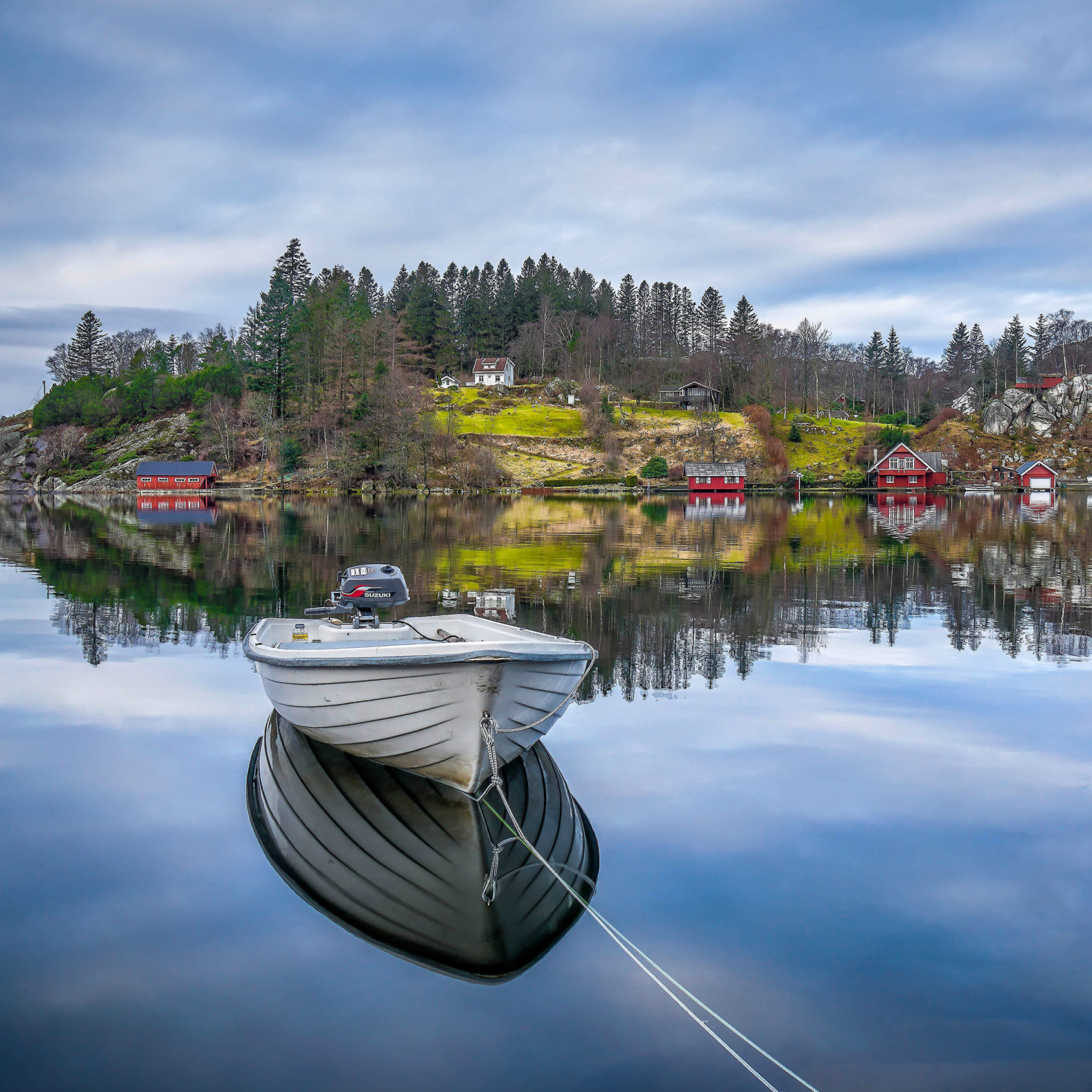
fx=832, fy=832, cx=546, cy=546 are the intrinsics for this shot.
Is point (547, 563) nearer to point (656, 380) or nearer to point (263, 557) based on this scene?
point (263, 557)

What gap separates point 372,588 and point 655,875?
7.53 metres

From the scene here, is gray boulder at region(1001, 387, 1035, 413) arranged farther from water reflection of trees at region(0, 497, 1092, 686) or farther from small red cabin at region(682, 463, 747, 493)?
water reflection of trees at region(0, 497, 1092, 686)

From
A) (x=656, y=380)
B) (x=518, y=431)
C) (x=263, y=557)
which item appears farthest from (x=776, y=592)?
(x=656, y=380)

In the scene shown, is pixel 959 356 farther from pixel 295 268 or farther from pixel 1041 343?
pixel 295 268

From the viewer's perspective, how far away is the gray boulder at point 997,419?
117250 millimetres

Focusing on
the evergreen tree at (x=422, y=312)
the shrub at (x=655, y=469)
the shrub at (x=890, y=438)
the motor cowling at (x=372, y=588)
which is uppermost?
the evergreen tree at (x=422, y=312)

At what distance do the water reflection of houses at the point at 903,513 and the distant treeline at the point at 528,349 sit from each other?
133 feet

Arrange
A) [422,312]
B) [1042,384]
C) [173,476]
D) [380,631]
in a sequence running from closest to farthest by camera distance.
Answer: [380,631] < [173,476] < [1042,384] < [422,312]

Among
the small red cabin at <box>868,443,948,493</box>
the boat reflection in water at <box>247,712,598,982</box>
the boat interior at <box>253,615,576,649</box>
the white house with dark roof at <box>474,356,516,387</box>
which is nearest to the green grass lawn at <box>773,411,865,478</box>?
the small red cabin at <box>868,443,948,493</box>

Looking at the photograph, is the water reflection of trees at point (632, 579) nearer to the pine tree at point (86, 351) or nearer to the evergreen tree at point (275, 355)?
the evergreen tree at point (275, 355)

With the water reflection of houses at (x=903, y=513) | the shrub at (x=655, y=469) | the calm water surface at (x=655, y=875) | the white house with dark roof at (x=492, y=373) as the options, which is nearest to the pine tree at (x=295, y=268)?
the white house with dark roof at (x=492, y=373)

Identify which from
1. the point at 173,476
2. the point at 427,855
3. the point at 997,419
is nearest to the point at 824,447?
the point at 997,419

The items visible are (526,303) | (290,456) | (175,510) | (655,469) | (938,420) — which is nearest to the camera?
(175,510)

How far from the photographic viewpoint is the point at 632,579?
27.4 meters
